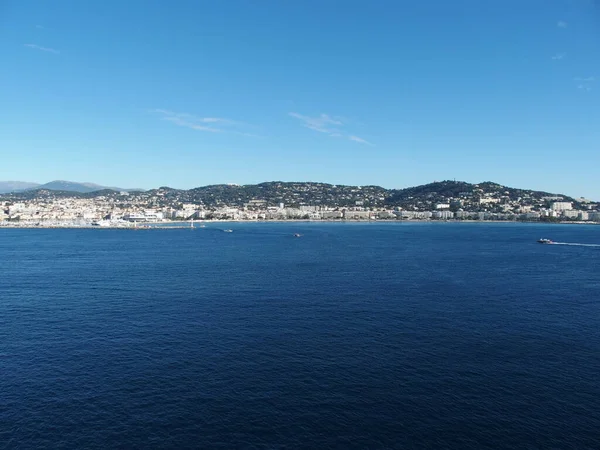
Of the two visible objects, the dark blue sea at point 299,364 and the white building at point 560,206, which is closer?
the dark blue sea at point 299,364

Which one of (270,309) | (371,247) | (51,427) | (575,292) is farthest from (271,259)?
(51,427)

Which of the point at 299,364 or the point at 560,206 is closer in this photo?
the point at 299,364

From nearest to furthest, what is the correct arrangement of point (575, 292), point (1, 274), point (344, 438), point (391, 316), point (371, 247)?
point (344, 438), point (391, 316), point (575, 292), point (1, 274), point (371, 247)

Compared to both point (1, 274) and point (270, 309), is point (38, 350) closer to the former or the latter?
point (270, 309)

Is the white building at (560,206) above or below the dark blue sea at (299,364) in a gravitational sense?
above

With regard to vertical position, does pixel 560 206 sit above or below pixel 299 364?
above

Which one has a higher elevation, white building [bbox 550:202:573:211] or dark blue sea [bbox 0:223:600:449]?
white building [bbox 550:202:573:211]

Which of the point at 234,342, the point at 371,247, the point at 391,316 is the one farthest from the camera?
the point at 371,247

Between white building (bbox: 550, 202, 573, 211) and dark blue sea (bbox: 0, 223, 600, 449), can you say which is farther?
white building (bbox: 550, 202, 573, 211)
